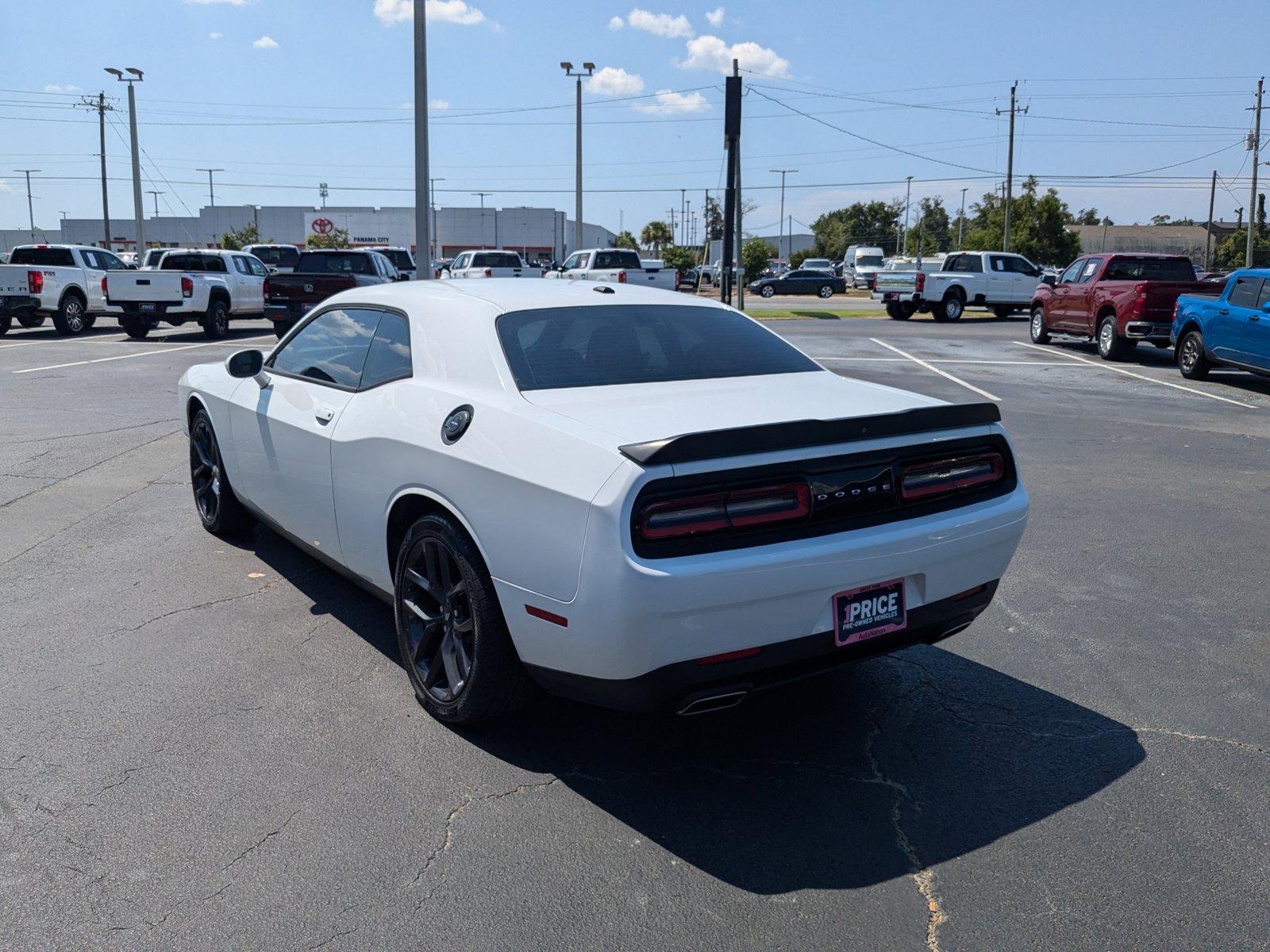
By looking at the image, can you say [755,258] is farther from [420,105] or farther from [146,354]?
[146,354]

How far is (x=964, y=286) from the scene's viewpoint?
30.1 meters

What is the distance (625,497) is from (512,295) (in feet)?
5.88

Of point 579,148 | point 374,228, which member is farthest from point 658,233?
point 579,148

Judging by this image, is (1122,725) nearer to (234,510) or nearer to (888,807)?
(888,807)

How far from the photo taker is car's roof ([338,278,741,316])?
4535mm

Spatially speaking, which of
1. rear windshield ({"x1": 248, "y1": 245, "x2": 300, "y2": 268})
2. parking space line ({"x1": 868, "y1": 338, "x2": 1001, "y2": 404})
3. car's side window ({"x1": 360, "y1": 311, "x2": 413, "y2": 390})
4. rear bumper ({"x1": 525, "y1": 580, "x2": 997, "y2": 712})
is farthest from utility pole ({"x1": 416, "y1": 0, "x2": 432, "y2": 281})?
rear bumper ({"x1": 525, "y1": 580, "x2": 997, "y2": 712})

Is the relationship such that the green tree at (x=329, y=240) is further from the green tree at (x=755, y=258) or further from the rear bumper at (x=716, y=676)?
the rear bumper at (x=716, y=676)

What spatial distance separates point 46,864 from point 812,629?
93.2 inches

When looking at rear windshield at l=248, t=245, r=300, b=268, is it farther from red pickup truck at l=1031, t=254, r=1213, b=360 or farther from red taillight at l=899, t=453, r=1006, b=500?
red taillight at l=899, t=453, r=1006, b=500

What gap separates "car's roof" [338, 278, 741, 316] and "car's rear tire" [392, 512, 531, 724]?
103 centimetres

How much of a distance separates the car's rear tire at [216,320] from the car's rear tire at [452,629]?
799 inches

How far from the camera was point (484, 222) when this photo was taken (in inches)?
4235

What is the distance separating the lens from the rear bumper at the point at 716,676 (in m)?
3.32

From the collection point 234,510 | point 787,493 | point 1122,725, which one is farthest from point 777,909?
point 234,510
